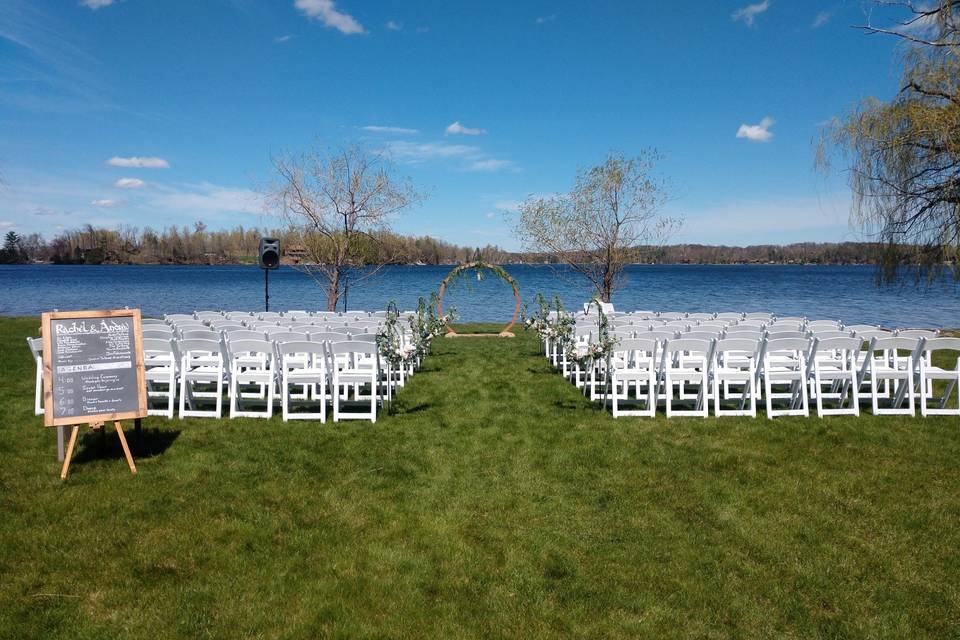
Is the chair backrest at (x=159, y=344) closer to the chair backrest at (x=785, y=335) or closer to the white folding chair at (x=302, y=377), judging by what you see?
the white folding chair at (x=302, y=377)

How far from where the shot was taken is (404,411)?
7.89m

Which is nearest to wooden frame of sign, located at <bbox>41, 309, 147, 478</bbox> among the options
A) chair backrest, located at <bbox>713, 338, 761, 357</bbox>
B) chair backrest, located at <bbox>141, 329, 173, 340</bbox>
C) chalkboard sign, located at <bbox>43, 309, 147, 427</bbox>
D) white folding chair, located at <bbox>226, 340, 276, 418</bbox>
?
chalkboard sign, located at <bbox>43, 309, 147, 427</bbox>

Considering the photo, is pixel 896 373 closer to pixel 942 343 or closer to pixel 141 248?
pixel 942 343

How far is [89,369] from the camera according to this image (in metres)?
5.58

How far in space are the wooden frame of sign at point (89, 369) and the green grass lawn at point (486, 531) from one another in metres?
0.44

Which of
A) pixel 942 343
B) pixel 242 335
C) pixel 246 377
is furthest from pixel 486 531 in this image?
pixel 942 343

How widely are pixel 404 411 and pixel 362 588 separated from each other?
169 inches

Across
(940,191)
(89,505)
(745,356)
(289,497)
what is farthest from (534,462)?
(940,191)

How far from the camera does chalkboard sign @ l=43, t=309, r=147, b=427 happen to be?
→ 213 inches

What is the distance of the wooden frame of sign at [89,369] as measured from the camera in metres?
5.34

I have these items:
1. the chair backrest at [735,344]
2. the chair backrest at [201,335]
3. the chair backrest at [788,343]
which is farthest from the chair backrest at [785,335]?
the chair backrest at [201,335]

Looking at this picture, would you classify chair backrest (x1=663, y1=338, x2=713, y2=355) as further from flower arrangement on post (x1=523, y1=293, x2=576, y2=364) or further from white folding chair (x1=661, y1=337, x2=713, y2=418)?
flower arrangement on post (x1=523, y1=293, x2=576, y2=364)

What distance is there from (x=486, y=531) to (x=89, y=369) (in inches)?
153

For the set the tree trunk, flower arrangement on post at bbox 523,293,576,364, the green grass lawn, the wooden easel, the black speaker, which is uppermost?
the black speaker
